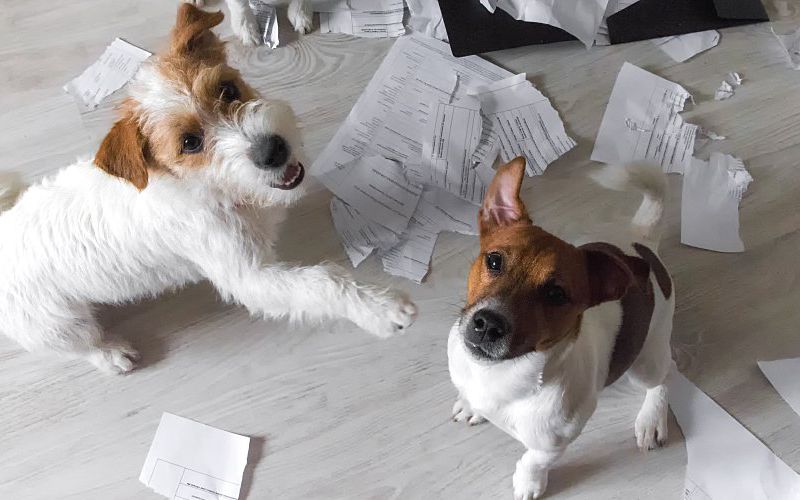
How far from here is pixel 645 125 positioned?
6.73ft

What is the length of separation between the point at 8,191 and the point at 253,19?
986 millimetres

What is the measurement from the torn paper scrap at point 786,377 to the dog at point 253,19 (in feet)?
5.90

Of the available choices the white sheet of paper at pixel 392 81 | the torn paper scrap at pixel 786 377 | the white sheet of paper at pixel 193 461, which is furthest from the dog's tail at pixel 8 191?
the torn paper scrap at pixel 786 377

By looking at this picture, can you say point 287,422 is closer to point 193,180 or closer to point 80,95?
point 193,180

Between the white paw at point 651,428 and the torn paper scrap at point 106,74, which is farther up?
the torn paper scrap at point 106,74

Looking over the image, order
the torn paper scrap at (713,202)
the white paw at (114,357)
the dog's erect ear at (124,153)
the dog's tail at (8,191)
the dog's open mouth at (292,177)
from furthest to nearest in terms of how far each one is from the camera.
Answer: the torn paper scrap at (713,202) < the white paw at (114,357) < the dog's tail at (8,191) < the dog's open mouth at (292,177) < the dog's erect ear at (124,153)

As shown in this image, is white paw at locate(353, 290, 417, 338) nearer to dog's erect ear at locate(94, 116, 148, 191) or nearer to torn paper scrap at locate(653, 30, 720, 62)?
dog's erect ear at locate(94, 116, 148, 191)

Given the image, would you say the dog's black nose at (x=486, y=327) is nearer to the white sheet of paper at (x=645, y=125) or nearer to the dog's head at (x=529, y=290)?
the dog's head at (x=529, y=290)

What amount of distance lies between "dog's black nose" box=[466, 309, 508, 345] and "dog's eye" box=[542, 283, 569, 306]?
3.8 inches

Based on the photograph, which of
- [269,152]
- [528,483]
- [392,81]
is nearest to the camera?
[269,152]

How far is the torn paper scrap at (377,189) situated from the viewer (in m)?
1.93

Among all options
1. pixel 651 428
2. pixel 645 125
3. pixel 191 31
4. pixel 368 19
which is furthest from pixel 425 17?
Result: pixel 651 428

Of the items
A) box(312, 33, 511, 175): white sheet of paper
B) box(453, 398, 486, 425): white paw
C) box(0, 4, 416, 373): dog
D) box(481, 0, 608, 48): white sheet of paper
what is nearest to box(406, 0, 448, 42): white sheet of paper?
box(312, 33, 511, 175): white sheet of paper

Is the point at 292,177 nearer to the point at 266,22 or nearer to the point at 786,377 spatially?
the point at 266,22
